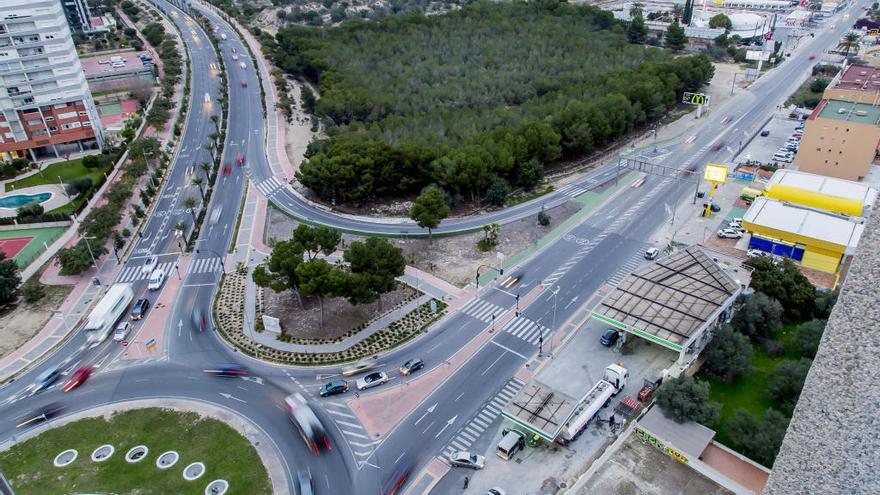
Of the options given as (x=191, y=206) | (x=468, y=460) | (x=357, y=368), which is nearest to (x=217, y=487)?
(x=357, y=368)

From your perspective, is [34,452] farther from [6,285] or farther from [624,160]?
[624,160]

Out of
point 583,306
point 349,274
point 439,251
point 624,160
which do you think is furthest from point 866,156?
point 349,274

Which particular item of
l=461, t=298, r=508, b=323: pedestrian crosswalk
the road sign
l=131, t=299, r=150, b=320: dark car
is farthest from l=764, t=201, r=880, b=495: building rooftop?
the road sign

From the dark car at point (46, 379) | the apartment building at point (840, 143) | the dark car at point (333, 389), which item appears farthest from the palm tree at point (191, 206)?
the apartment building at point (840, 143)

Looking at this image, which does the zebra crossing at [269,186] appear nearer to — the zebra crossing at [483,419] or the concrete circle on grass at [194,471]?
the concrete circle on grass at [194,471]

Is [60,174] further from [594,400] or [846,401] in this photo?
[846,401]

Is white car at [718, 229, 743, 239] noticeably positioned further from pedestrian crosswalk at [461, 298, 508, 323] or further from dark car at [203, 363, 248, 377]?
dark car at [203, 363, 248, 377]
